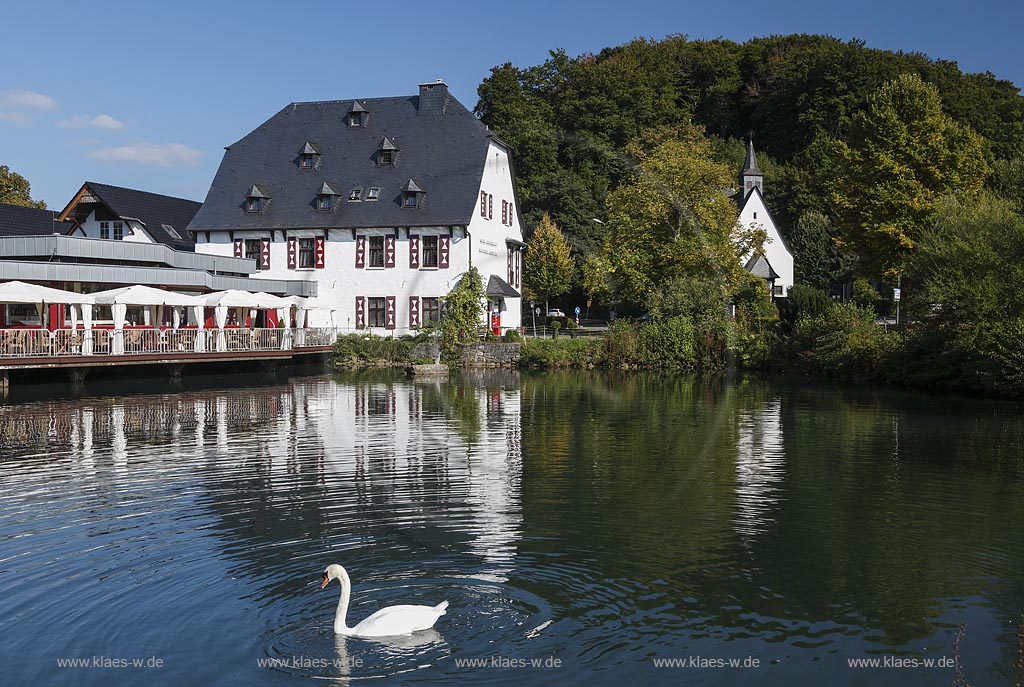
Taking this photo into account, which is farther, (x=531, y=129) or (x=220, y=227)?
(x=531, y=129)

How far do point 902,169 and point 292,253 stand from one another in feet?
115

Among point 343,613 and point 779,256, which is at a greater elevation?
point 779,256

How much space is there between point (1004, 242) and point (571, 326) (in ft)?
128

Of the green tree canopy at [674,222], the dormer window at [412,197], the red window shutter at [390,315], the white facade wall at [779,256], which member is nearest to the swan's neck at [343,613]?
the green tree canopy at [674,222]

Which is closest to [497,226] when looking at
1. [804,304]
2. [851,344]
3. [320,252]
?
[320,252]

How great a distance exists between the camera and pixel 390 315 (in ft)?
189

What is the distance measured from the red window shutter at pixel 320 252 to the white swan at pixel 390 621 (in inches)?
1986

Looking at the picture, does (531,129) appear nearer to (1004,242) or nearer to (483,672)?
(1004,242)

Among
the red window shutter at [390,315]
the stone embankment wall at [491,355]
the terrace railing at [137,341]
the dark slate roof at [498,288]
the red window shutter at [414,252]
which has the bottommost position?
the stone embankment wall at [491,355]

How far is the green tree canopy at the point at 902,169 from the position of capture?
4672 cm

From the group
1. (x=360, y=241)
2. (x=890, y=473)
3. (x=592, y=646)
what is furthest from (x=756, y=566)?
(x=360, y=241)

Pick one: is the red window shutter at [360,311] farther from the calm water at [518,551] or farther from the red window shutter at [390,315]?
the calm water at [518,551]

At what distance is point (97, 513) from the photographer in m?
14.5

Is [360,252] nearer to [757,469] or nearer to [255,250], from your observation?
[255,250]
